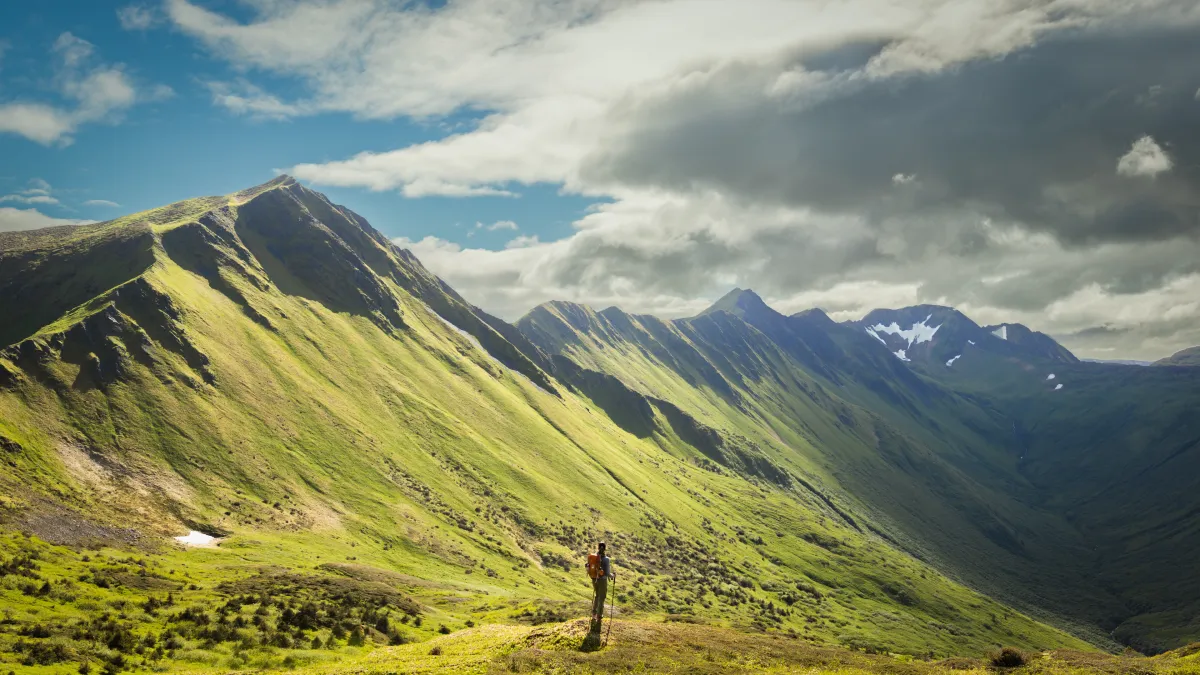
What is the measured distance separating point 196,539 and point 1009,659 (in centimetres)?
12478

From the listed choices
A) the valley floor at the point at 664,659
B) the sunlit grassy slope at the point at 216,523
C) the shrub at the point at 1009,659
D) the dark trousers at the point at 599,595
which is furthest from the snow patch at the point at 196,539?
the shrub at the point at 1009,659

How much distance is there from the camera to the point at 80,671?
131 feet

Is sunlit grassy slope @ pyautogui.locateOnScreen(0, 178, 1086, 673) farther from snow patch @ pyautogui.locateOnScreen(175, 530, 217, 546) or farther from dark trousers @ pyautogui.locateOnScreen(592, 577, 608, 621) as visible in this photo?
dark trousers @ pyautogui.locateOnScreen(592, 577, 608, 621)

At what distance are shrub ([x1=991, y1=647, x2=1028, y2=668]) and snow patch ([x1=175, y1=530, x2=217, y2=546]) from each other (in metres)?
120

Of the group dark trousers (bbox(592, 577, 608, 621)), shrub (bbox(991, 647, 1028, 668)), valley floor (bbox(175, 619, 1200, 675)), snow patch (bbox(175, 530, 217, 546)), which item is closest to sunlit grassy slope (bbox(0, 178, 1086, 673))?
snow patch (bbox(175, 530, 217, 546))

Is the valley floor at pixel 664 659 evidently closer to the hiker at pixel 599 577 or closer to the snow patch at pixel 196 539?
the hiker at pixel 599 577

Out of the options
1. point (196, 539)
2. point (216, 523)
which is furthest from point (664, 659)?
point (216, 523)

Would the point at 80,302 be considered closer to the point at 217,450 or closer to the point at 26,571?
the point at 217,450

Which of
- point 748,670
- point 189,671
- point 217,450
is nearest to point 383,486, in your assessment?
point 217,450

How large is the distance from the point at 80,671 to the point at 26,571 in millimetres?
36366

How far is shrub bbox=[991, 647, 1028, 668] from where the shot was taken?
37.1 metres

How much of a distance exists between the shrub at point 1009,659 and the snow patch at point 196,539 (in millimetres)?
120394

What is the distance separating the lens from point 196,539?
11388 cm

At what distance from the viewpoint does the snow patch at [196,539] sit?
364 feet
